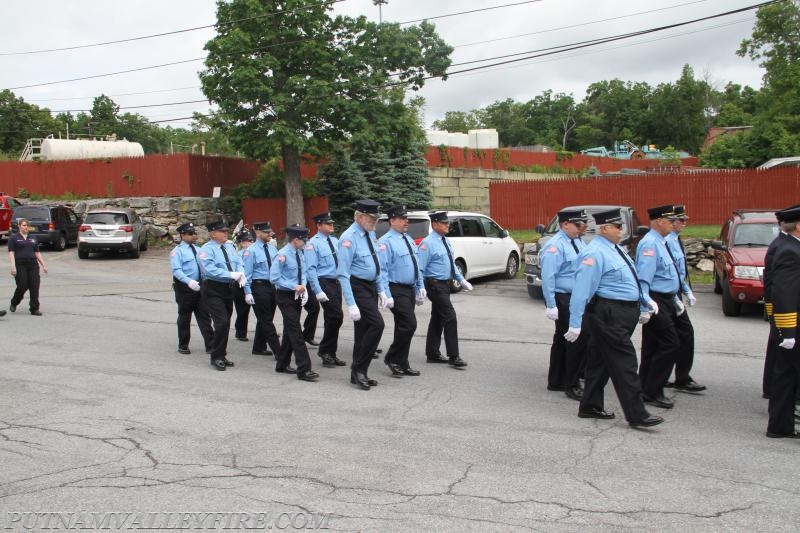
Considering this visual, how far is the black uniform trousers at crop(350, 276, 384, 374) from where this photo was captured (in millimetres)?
8305

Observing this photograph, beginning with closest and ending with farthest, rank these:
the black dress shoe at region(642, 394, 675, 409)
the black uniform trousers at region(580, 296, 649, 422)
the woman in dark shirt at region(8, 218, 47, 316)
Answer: the black uniform trousers at region(580, 296, 649, 422) < the black dress shoe at region(642, 394, 675, 409) < the woman in dark shirt at region(8, 218, 47, 316)

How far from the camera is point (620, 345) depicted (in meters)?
6.52

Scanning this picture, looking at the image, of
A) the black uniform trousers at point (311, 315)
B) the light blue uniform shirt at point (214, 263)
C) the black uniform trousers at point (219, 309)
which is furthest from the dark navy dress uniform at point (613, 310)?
the light blue uniform shirt at point (214, 263)

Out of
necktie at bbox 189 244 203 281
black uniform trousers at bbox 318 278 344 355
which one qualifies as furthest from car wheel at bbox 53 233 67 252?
black uniform trousers at bbox 318 278 344 355

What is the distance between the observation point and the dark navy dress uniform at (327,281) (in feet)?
30.6

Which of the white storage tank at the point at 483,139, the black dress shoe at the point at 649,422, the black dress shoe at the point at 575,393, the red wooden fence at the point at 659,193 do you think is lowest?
the black dress shoe at the point at 575,393

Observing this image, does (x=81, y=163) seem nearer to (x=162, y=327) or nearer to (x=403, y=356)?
(x=162, y=327)

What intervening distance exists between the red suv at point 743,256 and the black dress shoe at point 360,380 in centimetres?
702

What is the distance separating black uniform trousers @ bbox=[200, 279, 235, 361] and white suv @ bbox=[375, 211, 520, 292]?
6496mm

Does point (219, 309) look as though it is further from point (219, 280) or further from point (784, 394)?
point (784, 394)

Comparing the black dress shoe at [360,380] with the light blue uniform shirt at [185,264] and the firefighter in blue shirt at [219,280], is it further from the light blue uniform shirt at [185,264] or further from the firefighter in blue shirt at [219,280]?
the light blue uniform shirt at [185,264]

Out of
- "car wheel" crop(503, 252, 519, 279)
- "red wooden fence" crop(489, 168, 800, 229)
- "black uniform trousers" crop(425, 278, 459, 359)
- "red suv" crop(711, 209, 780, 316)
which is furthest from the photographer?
"red wooden fence" crop(489, 168, 800, 229)

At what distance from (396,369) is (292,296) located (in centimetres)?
152

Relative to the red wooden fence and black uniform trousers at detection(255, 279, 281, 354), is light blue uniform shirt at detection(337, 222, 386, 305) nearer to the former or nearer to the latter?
black uniform trousers at detection(255, 279, 281, 354)
